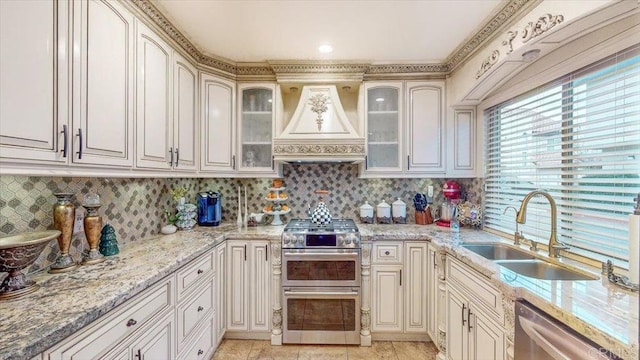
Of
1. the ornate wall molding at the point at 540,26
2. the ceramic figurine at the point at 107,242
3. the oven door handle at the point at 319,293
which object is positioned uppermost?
the ornate wall molding at the point at 540,26

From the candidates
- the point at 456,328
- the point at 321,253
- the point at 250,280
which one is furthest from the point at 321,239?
the point at 456,328

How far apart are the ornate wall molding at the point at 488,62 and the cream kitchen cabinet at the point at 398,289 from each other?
1.45m

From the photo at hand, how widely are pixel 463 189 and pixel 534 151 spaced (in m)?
0.95

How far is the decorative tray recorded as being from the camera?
2.56m

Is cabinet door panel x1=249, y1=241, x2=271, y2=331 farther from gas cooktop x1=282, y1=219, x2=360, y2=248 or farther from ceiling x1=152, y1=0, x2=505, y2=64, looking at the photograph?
ceiling x1=152, y1=0, x2=505, y2=64

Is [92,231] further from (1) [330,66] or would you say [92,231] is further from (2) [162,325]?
(1) [330,66]

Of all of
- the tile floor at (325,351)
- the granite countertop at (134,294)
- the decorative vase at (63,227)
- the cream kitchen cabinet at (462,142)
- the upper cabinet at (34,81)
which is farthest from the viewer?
the cream kitchen cabinet at (462,142)

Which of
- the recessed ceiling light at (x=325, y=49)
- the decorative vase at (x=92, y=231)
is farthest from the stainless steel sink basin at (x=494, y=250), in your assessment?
the decorative vase at (x=92, y=231)

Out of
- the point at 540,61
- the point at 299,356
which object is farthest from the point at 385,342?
the point at 540,61

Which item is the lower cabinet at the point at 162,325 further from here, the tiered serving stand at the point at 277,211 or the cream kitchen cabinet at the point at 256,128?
the cream kitchen cabinet at the point at 256,128

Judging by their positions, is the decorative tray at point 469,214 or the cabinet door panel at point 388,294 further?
the decorative tray at point 469,214

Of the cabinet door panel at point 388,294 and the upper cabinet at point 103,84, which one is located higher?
the upper cabinet at point 103,84

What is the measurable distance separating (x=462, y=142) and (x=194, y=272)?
2577 mm

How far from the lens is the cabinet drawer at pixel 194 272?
1676 mm
